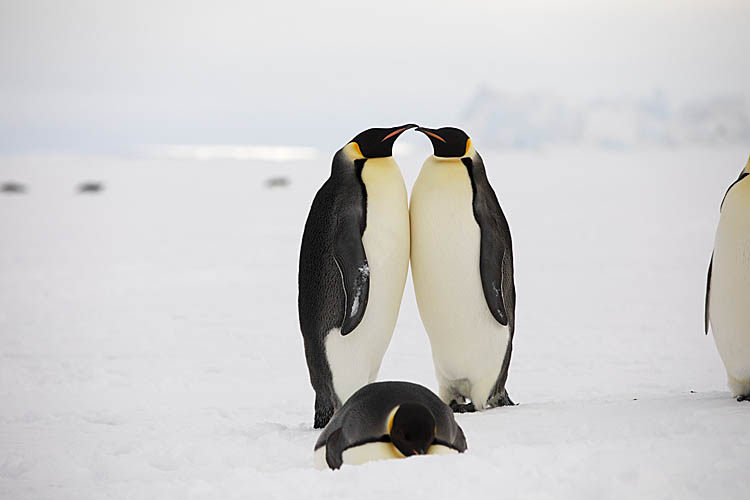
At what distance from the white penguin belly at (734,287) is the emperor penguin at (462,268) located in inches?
34.2

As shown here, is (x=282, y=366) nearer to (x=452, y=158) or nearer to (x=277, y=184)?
(x=452, y=158)

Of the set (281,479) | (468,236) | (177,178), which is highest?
(468,236)

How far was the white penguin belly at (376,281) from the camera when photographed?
10.8ft

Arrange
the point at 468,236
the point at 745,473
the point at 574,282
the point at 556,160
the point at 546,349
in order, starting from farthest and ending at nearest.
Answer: the point at 556,160 → the point at 574,282 → the point at 546,349 → the point at 468,236 → the point at 745,473

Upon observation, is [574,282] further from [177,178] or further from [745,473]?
[177,178]

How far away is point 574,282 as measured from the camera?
785 cm

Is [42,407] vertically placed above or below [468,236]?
below

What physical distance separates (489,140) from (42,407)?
83.1 ft

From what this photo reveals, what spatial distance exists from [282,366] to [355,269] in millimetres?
2037

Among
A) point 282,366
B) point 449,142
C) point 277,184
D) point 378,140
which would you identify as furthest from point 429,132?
→ point 277,184

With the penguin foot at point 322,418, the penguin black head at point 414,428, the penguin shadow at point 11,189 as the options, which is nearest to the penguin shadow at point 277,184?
the penguin shadow at point 11,189

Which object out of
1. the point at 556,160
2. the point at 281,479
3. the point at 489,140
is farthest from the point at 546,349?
the point at 489,140

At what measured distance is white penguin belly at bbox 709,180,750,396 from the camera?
328 centimetres

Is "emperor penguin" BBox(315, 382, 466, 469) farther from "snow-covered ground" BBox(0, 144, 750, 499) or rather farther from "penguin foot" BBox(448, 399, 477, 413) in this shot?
"penguin foot" BBox(448, 399, 477, 413)
